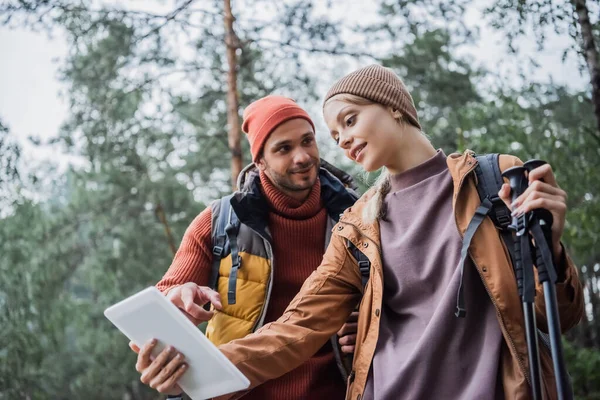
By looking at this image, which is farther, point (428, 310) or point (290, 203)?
point (290, 203)

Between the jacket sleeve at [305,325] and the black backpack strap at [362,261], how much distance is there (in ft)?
0.12

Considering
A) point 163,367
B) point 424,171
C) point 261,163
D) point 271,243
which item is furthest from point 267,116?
point 163,367

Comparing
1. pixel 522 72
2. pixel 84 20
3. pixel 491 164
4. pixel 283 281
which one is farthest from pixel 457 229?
pixel 84 20

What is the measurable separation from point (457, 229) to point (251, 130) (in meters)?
1.55

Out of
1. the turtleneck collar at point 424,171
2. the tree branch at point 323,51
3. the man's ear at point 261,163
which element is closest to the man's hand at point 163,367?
the turtleneck collar at point 424,171

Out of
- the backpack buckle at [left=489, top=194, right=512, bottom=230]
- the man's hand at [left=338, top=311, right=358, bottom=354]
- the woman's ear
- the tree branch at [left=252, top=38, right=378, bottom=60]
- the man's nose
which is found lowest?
the man's hand at [left=338, top=311, right=358, bottom=354]

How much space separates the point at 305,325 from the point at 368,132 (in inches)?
34.4

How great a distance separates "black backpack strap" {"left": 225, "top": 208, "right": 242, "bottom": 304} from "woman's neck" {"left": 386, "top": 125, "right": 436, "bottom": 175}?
95 cm

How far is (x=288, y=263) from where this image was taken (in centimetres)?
315

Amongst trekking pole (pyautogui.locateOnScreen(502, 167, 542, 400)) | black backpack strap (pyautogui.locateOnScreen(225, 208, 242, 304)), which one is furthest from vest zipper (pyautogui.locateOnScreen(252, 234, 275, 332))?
trekking pole (pyautogui.locateOnScreen(502, 167, 542, 400))

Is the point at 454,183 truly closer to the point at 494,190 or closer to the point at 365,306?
the point at 494,190

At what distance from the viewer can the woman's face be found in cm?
250

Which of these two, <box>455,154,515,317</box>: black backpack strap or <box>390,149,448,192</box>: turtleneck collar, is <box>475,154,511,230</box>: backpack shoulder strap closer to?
<box>455,154,515,317</box>: black backpack strap

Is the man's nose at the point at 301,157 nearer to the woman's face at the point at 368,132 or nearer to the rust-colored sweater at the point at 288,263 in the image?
the rust-colored sweater at the point at 288,263
